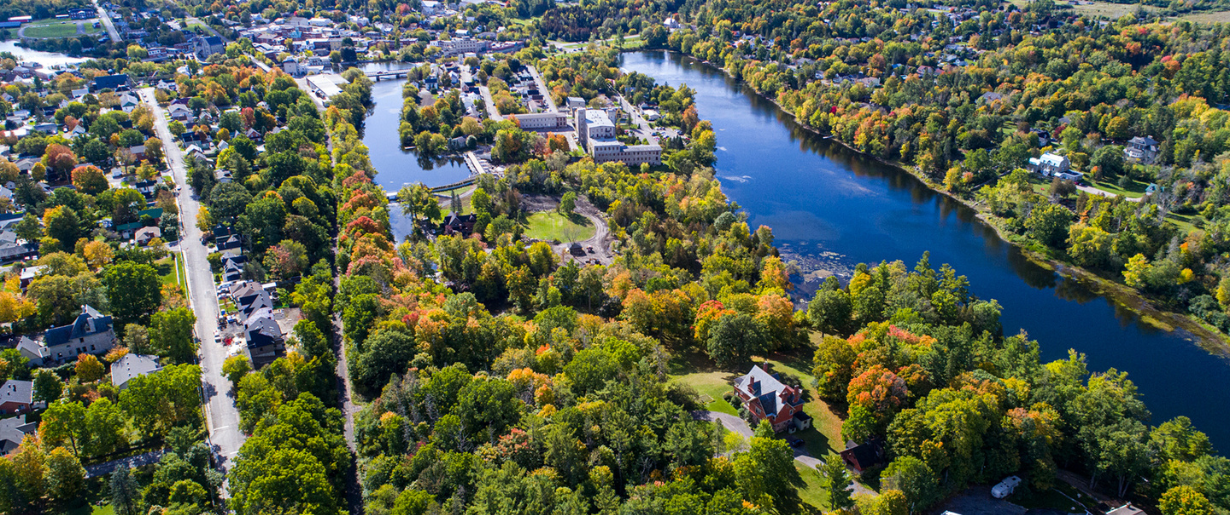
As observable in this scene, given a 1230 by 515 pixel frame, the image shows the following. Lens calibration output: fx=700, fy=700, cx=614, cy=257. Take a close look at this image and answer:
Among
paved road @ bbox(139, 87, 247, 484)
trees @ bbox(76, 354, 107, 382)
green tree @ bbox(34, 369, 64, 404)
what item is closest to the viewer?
paved road @ bbox(139, 87, 247, 484)

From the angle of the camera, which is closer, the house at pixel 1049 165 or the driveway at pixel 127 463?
the driveway at pixel 127 463

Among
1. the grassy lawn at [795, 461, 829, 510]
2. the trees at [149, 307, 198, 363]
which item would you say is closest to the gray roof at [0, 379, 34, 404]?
the trees at [149, 307, 198, 363]

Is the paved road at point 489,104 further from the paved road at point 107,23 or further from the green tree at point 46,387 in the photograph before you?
the paved road at point 107,23

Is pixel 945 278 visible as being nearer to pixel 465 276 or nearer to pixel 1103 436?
pixel 1103 436

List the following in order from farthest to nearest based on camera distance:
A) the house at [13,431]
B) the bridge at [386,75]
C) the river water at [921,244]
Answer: the bridge at [386,75]
the river water at [921,244]
the house at [13,431]

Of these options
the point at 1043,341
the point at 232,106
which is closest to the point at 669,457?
the point at 1043,341

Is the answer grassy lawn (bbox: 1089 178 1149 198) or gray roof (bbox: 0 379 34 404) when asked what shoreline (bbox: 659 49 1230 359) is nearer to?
grassy lawn (bbox: 1089 178 1149 198)

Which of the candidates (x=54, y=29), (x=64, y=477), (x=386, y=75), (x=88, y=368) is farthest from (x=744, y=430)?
(x=54, y=29)

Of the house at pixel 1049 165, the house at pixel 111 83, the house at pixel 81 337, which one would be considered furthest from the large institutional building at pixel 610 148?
the house at pixel 111 83
